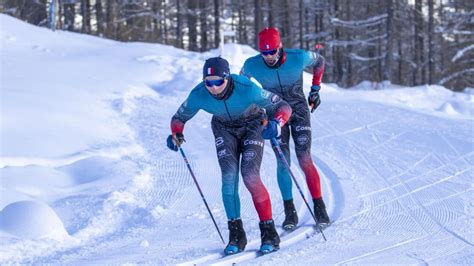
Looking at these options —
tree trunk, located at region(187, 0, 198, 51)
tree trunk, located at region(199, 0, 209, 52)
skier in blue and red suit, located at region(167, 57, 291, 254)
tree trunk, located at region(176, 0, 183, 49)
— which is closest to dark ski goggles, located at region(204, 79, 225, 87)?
skier in blue and red suit, located at region(167, 57, 291, 254)

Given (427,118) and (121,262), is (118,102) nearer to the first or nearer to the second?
(427,118)

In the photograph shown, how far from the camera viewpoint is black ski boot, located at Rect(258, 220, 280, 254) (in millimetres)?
5320

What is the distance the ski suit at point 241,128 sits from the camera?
5.31 m

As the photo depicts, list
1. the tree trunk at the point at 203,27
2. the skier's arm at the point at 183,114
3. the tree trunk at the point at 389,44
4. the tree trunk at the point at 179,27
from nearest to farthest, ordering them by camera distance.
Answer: the skier's arm at the point at 183,114 → the tree trunk at the point at 389,44 → the tree trunk at the point at 179,27 → the tree trunk at the point at 203,27

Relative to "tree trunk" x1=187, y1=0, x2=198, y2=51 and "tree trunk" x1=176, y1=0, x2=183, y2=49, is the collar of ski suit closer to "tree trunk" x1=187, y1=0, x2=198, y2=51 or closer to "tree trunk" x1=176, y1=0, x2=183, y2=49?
"tree trunk" x1=176, y1=0, x2=183, y2=49

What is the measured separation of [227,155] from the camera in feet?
17.6

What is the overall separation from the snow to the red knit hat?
5.95ft

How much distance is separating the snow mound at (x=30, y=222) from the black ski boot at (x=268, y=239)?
86.2 inches

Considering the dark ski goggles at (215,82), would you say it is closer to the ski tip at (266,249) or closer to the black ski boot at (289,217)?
the ski tip at (266,249)

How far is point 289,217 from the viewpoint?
623 cm

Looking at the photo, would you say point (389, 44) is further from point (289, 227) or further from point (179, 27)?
point (289, 227)

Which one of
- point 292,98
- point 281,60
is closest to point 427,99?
point 292,98

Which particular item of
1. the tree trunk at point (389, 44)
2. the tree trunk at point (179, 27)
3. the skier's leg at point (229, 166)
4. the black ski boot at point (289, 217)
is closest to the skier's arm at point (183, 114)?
the skier's leg at point (229, 166)

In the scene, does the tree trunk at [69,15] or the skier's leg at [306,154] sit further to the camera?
the tree trunk at [69,15]
